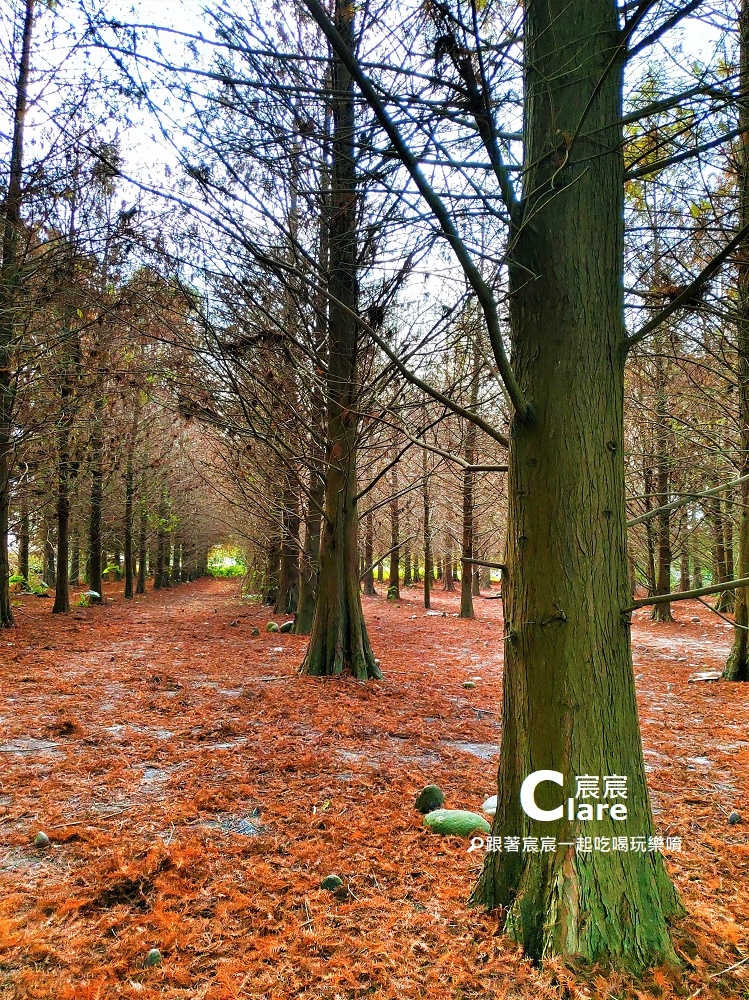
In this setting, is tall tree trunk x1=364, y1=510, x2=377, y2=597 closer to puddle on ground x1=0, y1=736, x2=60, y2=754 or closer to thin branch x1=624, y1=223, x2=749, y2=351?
puddle on ground x1=0, y1=736, x2=60, y2=754

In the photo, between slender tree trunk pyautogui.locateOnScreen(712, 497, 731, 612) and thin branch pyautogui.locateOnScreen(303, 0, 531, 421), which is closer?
thin branch pyautogui.locateOnScreen(303, 0, 531, 421)

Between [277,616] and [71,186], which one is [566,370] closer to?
[71,186]

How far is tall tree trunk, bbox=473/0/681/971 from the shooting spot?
2023mm

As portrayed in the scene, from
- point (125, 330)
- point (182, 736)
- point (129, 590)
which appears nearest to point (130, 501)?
point (129, 590)

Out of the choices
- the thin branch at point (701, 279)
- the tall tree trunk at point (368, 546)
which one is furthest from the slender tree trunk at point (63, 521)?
the thin branch at point (701, 279)

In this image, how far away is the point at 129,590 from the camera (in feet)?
59.1

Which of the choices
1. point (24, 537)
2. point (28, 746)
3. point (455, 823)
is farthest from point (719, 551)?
point (24, 537)

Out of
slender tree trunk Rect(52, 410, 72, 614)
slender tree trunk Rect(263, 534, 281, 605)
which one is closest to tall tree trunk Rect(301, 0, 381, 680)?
→ slender tree trunk Rect(52, 410, 72, 614)

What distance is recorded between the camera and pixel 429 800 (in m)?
3.29

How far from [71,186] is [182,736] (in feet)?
23.7

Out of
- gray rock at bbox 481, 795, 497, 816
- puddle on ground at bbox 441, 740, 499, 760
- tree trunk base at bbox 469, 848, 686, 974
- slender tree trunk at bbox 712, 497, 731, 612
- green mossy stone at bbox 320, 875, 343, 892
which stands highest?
slender tree trunk at bbox 712, 497, 731, 612

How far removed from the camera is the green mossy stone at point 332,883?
93.7 inches

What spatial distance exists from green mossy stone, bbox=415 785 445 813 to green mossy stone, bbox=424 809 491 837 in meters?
0.16

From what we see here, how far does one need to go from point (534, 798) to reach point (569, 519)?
1071mm
